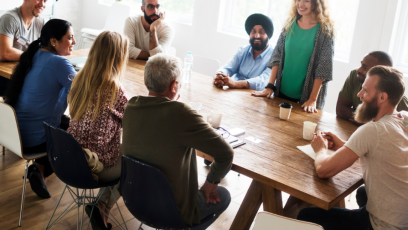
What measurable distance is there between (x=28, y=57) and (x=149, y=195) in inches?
53.8

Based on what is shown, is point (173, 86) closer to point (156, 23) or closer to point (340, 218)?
point (340, 218)

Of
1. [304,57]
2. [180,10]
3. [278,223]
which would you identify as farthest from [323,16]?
[180,10]

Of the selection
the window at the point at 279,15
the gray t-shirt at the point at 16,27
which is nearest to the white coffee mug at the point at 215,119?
the gray t-shirt at the point at 16,27

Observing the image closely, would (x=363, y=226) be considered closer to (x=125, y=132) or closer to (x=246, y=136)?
(x=246, y=136)

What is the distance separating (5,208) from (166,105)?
64.2 inches

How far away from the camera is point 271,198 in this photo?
197 cm

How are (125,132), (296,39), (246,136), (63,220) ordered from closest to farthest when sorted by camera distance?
(125,132) < (246,136) < (63,220) < (296,39)

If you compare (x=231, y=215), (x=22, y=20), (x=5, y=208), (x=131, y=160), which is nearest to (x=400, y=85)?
(x=131, y=160)

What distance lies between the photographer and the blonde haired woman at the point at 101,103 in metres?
2.07

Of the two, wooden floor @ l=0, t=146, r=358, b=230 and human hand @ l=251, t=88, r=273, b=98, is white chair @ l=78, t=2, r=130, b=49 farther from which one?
human hand @ l=251, t=88, r=273, b=98

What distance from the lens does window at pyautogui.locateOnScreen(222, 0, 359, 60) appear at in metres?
4.58

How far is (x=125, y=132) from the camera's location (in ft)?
5.70

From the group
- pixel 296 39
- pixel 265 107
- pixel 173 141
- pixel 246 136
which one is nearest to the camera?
pixel 173 141

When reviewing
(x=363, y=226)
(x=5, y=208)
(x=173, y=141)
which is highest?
(x=173, y=141)
